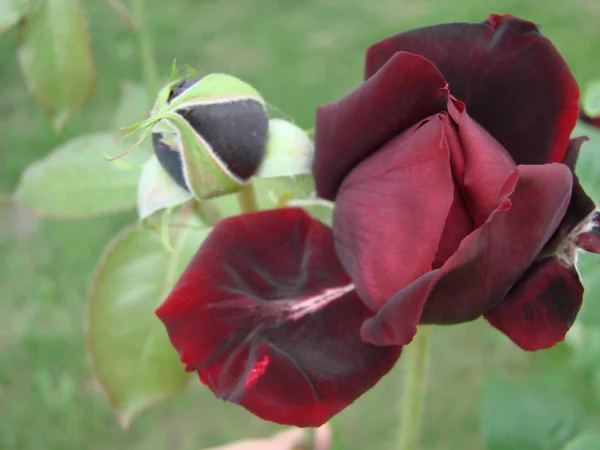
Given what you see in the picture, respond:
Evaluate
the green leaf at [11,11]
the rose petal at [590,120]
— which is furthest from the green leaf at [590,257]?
the green leaf at [11,11]

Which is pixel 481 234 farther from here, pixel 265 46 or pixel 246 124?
pixel 265 46

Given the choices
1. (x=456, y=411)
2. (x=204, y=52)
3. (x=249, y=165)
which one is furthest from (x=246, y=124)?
(x=204, y=52)

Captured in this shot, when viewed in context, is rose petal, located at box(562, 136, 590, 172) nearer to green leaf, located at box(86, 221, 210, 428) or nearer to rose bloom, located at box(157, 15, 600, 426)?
rose bloom, located at box(157, 15, 600, 426)

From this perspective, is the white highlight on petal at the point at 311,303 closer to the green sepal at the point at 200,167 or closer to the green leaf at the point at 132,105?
the green sepal at the point at 200,167

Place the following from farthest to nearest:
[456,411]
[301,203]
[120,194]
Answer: [456,411], [120,194], [301,203]

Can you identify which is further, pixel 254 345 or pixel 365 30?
pixel 365 30

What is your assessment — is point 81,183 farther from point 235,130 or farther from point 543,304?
point 543,304
